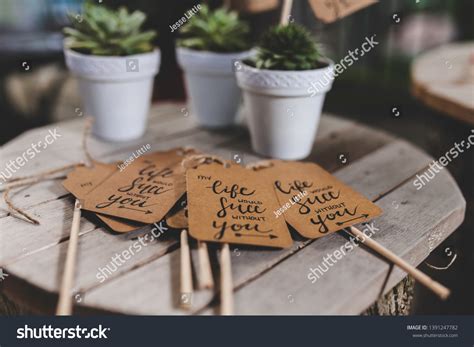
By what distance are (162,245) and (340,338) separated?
30 centimetres

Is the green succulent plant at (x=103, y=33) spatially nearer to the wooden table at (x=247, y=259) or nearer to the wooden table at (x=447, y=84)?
the wooden table at (x=247, y=259)

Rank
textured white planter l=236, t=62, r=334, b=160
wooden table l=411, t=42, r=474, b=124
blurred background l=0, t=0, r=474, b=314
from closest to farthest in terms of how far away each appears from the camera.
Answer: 1. textured white planter l=236, t=62, r=334, b=160
2. wooden table l=411, t=42, r=474, b=124
3. blurred background l=0, t=0, r=474, b=314

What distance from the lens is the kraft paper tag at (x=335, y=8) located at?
1.09 metres

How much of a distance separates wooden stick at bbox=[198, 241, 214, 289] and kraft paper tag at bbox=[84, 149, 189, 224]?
122mm

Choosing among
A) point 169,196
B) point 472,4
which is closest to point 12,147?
point 169,196

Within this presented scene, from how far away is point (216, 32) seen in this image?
3.87ft

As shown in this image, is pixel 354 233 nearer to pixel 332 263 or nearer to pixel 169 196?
pixel 332 263

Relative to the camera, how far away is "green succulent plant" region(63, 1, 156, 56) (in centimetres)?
108

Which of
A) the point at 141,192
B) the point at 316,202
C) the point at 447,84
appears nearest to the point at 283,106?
the point at 316,202

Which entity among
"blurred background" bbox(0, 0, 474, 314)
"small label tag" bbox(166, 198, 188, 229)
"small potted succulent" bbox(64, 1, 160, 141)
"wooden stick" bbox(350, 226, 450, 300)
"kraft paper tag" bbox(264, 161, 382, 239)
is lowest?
"blurred background" bbox(0, 0, 474, 314)

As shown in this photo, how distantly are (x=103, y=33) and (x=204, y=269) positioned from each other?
2.33 ft

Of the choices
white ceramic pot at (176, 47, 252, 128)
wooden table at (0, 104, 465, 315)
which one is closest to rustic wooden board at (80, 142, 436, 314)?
wooden table at (0, 104, 465, 315)

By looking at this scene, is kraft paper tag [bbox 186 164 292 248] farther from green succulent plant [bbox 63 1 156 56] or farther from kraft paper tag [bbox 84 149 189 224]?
green succulent plant [bbox 63 1 156 56]

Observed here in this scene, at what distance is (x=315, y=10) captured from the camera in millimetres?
1107
